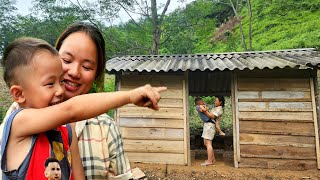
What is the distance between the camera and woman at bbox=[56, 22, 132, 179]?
137 cm

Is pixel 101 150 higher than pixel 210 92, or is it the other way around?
pixel 210 92

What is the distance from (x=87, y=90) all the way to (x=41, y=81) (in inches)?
20.7

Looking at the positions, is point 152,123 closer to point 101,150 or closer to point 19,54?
point 101,150

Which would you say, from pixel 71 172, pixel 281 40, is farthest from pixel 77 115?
pixel 281 40

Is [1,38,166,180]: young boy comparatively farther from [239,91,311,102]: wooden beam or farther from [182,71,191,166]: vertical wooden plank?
[239,91,311,102]: wooden beam

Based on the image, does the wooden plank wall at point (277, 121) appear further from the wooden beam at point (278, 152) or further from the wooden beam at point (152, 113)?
the wooden beam at point (152, 113)

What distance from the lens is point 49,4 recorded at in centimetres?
1484

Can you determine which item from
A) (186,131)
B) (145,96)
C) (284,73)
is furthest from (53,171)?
(284,73)

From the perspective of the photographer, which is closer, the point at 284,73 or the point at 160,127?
the point at 284,73

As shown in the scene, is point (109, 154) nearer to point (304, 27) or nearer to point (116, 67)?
point (116, 67)

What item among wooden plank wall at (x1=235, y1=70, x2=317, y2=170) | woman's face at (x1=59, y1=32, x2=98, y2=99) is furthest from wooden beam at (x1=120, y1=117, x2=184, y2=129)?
woman's face at (x1=59, y1=32, x2=98, y2=99)

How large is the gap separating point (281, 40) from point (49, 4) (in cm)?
1459

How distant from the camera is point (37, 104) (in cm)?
98

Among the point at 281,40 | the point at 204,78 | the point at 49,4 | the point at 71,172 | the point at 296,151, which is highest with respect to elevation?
the point at 49,4
